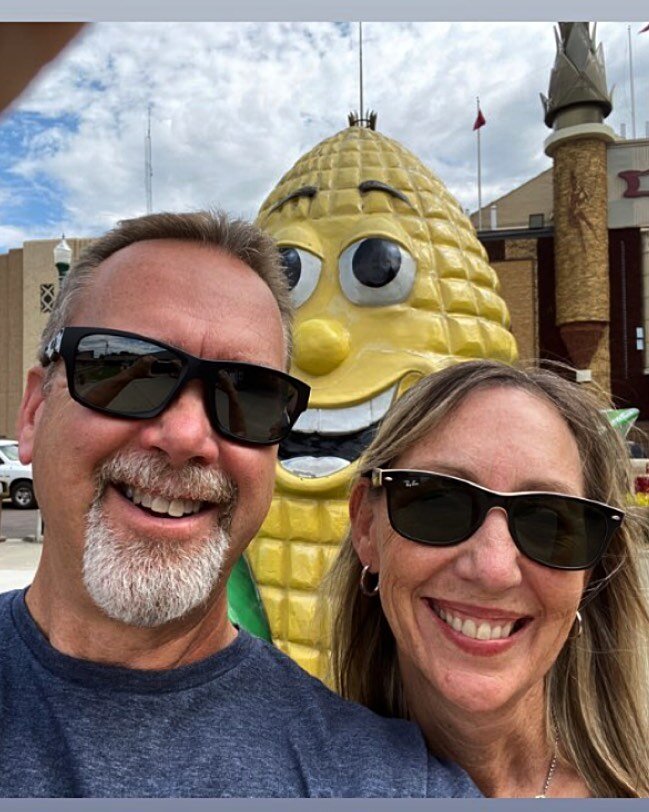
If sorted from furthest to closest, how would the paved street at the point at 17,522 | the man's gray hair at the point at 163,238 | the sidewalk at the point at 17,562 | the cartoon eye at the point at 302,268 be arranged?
the paved street at the point at 17,522 < the sidewalk at the point at 17,562 < the cartoon eye at the point at 302,268 < the man's gray hair at the point at 163,238

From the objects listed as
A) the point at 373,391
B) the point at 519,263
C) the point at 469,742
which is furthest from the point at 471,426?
the point at 519,263

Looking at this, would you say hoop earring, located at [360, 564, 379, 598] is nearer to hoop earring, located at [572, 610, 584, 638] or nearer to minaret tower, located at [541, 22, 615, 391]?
hoop earring, located at [572, 610, 584, 638]

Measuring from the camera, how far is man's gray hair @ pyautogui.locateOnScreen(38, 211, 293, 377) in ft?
2.89

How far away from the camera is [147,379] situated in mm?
786

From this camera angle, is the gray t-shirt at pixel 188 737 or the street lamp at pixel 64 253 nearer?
the gray t-shirt at pixel 188 737

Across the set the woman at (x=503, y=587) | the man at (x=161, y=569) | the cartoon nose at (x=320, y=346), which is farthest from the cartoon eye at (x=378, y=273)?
→ the man at (x=161, y=569)

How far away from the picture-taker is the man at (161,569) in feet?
2.43

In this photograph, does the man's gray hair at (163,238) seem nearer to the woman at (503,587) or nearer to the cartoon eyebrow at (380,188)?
the woman at (503,587)

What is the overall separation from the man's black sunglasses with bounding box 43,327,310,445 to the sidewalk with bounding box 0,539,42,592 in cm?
333

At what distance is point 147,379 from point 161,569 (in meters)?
0.23

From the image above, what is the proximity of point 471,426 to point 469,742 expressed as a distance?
420mm

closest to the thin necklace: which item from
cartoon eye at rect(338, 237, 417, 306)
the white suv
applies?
cartoon eye at rect(338, 237, 417, 306)

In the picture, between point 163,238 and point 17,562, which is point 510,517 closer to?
point 163,238

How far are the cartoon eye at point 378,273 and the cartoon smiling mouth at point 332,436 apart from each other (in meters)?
0.25
